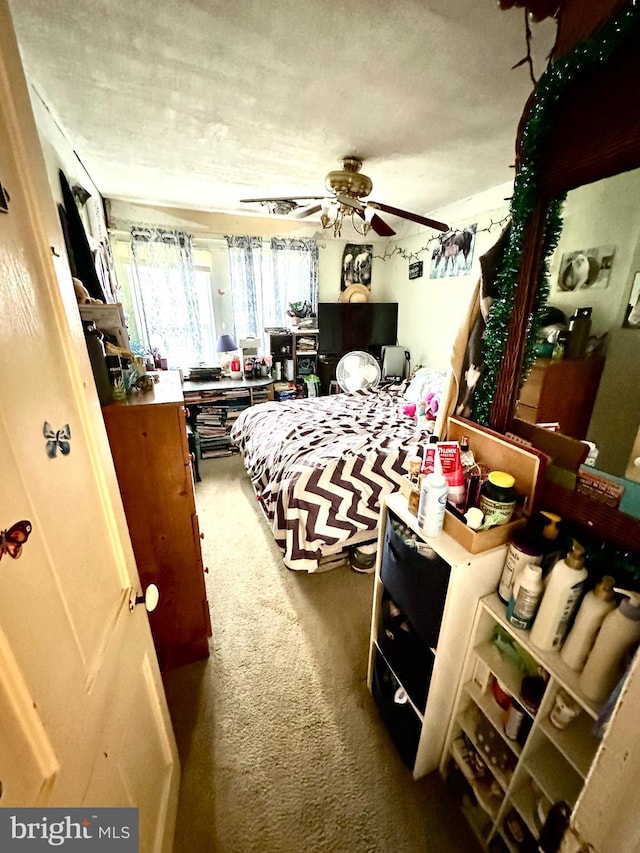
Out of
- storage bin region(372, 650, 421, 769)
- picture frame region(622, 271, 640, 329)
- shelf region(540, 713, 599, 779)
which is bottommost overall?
storage bin region(372, 650, 421, 769)

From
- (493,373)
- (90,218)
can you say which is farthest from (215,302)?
(493,373)

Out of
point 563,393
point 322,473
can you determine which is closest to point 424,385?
point 322,473

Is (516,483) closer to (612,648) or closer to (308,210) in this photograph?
(612,648)

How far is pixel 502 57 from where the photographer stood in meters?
1.32

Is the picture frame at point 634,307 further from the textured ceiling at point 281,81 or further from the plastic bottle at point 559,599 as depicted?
the textured ceiling at point 281,81

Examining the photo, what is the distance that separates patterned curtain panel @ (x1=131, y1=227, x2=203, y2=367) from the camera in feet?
11.0

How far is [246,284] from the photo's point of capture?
12.6 ft

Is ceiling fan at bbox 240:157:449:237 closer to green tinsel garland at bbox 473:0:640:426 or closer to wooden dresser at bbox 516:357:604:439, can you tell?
green tinsel garland at bbox 473:0:640:426

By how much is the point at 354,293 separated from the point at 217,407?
2.26 meters

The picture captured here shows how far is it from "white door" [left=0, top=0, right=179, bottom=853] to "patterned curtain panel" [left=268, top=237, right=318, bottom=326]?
3.56 m

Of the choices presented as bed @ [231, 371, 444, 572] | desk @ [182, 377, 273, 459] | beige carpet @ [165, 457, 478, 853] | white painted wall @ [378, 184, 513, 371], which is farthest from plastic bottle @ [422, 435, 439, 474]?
desk @ [182, 377, 273, 459]

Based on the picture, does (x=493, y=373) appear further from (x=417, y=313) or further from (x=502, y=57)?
(x=417, y=313)

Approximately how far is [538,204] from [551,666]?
1.15m

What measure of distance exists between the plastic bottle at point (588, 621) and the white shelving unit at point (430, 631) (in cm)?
22
